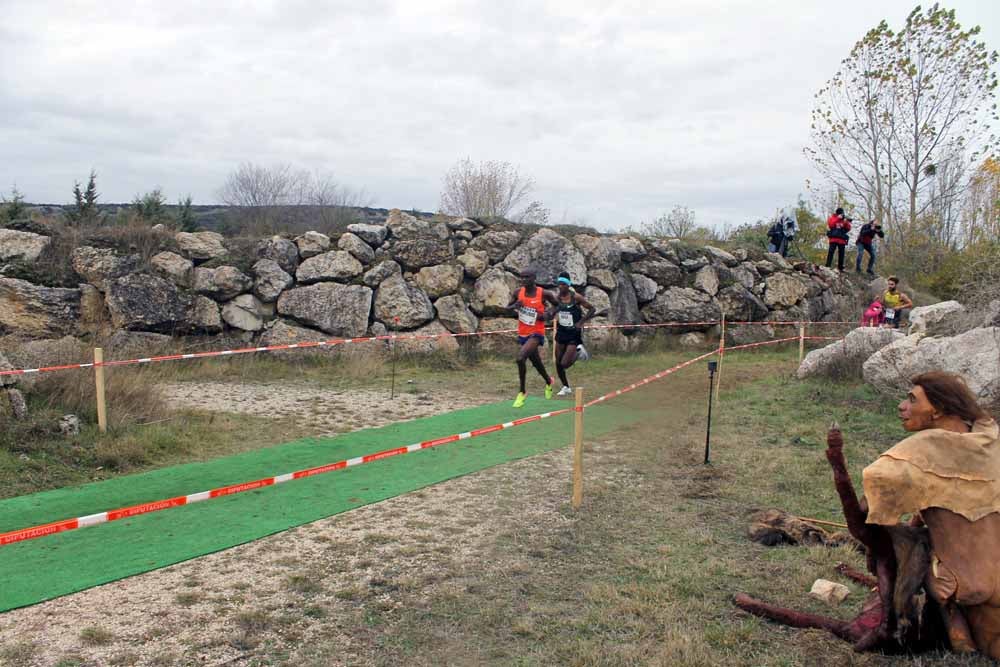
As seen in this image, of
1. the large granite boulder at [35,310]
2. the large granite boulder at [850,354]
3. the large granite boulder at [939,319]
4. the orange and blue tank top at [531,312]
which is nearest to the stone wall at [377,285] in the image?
the large granite boulder at [35,310]

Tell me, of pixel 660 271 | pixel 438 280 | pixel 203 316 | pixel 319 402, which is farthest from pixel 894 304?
pixel 203 316

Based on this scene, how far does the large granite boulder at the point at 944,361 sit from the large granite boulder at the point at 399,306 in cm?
798

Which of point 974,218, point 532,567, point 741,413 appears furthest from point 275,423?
point 974,218

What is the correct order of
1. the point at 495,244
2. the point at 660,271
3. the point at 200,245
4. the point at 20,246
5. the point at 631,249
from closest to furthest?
the point at 20,246
the point at 200,245
the point at 495,244
the point at 631,249
the point at 660,271

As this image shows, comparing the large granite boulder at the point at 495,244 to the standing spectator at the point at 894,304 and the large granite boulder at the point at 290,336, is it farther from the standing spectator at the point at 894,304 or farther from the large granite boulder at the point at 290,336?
the standing spectator at the point at 894,304

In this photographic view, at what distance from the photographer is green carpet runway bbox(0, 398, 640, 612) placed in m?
4.76

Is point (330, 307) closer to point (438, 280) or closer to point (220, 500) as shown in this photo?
point (438, 280)

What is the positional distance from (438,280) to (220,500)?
9.38 m

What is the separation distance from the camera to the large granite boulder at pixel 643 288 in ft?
57.0

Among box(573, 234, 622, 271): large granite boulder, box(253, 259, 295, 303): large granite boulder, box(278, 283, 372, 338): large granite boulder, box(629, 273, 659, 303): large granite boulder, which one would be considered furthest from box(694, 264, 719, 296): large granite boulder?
box(253, 259, 295, 303): large granite boulder

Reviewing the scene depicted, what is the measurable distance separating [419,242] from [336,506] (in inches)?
390

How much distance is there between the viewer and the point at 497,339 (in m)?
15.3

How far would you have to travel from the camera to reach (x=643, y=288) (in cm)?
1739

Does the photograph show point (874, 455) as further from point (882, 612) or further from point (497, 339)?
point (497, 339)
